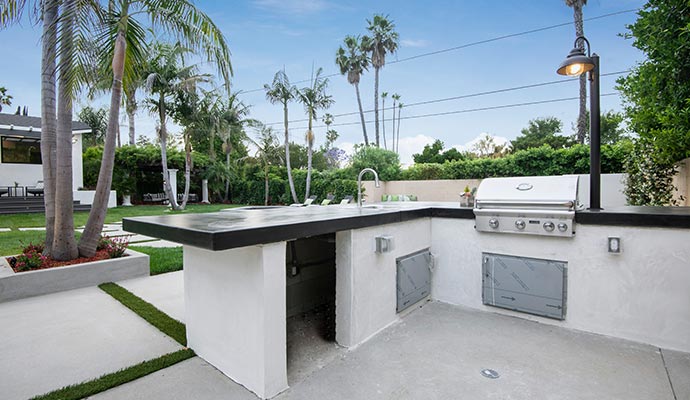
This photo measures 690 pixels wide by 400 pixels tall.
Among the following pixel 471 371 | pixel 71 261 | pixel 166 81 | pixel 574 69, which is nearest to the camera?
pixel 471 371

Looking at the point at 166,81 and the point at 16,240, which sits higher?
the point at 166,81

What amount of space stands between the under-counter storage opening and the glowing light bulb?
283 centimetres

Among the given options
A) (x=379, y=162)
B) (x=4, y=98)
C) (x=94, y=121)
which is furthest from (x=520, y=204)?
(x=94, y=121)

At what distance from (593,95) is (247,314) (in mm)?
3745

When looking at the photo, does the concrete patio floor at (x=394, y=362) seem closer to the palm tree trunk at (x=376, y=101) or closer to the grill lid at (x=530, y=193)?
the grill lid at (x=530, y=193)

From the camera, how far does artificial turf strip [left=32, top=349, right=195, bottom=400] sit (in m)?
2.01

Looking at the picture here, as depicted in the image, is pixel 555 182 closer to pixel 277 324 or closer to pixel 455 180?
pixel 277 324

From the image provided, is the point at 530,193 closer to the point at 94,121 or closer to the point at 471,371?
the point at 471,371

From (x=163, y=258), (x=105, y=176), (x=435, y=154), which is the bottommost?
(x=163, y=258)

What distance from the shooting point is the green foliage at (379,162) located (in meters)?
16.3

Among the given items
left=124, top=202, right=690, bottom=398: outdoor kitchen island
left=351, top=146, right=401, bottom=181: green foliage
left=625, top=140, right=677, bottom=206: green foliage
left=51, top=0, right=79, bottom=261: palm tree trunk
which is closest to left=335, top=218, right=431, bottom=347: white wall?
left=124, top=202, right=690, bottom=398: outdoor kitchen island

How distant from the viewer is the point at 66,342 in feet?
8.96

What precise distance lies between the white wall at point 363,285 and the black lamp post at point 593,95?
1966 mm

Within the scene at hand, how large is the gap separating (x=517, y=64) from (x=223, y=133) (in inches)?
603
